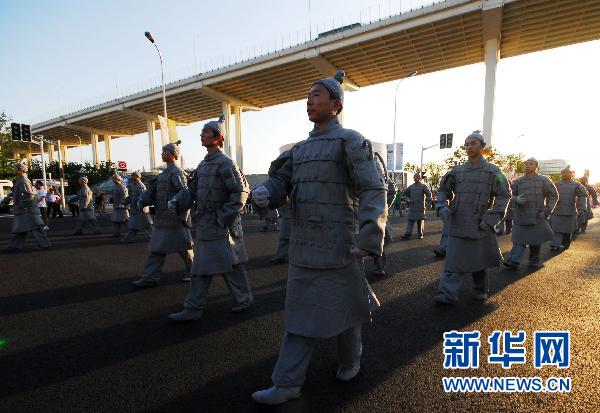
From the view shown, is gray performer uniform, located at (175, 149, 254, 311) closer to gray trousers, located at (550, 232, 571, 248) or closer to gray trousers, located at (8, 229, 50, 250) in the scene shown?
gray trousers, located at (8, 229, 50, 250)

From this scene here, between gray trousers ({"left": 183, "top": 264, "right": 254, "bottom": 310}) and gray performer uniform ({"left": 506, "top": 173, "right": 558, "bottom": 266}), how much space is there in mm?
5256

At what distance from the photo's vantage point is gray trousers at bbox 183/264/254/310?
13.6ft

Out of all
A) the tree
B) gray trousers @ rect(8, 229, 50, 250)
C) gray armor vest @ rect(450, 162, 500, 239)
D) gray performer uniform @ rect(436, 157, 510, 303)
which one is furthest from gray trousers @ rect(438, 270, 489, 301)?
the tree

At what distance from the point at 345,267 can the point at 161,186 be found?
4047 millimetres

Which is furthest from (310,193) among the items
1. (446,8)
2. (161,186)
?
(446,8)

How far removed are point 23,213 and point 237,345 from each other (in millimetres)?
8779

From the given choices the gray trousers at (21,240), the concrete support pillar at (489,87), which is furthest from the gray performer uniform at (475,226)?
the concrete support pillar at (489,87)

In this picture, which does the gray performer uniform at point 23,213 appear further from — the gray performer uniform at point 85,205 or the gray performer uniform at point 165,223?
the gray performer uniform at point 165,223

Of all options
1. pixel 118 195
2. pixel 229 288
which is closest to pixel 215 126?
pixel 229 288

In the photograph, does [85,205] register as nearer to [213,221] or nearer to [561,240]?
[213,221]

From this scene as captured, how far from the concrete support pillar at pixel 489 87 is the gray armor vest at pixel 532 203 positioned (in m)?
26.9

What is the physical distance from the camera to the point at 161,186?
5582mm

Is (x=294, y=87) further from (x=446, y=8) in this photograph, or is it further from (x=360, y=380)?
(x=360, y=380)

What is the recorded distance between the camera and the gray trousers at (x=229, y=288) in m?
4.15
